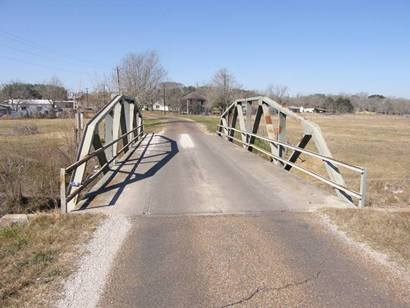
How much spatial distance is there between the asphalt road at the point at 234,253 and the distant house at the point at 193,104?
311ft

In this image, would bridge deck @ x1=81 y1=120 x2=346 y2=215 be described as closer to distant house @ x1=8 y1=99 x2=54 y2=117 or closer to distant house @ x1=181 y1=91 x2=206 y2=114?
distant house @ x1=8 y1=99 x2=54 y2=117

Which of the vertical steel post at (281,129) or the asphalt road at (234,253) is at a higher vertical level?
the vertical steel post at (281,129)

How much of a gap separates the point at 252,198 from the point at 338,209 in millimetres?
1606

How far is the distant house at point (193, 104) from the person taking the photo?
337 feet

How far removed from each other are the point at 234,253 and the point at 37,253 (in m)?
2.30

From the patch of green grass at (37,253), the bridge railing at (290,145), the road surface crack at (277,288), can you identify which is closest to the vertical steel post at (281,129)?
the bridge railing at (290,145)

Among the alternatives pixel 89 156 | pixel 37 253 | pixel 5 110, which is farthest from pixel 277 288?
pixel 5 110

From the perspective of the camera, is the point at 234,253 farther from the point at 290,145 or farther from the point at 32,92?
the point at 32,92

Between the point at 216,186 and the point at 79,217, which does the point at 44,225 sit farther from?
the point at 216,186

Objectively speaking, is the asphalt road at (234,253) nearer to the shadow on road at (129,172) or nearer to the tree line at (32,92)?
the shadow on road at (129,172)

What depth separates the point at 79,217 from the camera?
573 centimetres

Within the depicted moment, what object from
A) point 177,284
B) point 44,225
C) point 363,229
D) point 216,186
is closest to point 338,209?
point 363,229

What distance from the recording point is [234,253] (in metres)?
4.48

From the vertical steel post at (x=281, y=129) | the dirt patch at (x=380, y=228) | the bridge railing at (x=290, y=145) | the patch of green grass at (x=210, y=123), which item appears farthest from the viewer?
the patch of green grass at (x=210, y=123)
